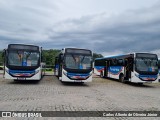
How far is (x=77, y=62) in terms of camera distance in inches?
730

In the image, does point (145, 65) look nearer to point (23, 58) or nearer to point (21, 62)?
point (23, 58)

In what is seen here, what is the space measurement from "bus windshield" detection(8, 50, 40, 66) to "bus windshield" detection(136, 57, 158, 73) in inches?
348

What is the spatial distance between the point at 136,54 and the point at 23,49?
9.81m

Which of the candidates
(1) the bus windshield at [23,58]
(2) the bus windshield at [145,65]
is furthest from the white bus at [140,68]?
(1) the bus windshield at [23,58]

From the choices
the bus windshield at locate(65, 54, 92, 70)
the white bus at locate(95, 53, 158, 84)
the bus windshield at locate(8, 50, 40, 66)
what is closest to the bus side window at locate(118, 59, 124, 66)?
the white bus at locate(95, 53, 158, 84)

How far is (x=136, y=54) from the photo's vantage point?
20422 millimetres

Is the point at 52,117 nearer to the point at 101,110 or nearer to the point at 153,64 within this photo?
the point at 101,110

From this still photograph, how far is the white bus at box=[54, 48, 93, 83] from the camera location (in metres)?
18.3

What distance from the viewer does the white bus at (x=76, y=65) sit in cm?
1830

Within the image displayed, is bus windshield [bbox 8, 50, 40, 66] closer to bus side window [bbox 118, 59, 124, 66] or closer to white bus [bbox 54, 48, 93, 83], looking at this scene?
white bus [bbox 54, 48, 93, 83]

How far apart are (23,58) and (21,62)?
353mm

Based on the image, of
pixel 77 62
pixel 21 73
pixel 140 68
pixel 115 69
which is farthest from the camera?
pixel 115 69

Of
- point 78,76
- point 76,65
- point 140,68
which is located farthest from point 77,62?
point 140,68

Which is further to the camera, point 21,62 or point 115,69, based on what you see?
point 115,69
